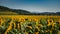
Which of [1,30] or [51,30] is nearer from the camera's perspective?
[1,30]

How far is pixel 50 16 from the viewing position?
579 centimetres

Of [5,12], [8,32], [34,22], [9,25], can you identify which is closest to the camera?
[8,32]

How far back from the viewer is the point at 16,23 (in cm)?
358

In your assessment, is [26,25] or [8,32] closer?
[8,32]

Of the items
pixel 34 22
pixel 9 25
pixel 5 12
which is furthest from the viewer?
pixel 5 12

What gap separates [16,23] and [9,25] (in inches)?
4.7

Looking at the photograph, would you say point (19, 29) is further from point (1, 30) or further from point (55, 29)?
point (55, 29)

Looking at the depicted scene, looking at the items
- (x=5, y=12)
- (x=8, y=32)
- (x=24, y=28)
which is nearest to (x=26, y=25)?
(x=24, y=28)

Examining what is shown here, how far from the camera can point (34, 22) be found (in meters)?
3.80

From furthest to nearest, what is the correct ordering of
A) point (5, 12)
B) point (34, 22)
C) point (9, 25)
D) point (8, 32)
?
point (5, 12) → point (34, 22) → point (9, 25) → point (8, 32)

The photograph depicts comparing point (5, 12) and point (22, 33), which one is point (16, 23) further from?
point (5, 12)

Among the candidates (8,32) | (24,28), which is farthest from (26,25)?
(8,32)

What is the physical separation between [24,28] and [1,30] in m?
0.37

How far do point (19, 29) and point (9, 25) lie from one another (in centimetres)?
20
